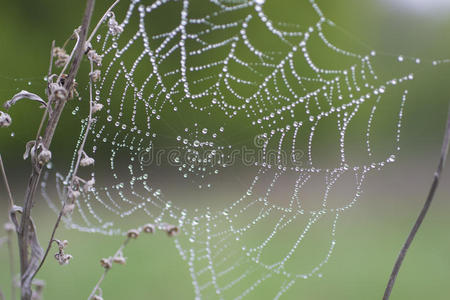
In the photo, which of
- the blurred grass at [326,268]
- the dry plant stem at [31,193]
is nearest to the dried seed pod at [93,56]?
the dry plant stem at [31,193]

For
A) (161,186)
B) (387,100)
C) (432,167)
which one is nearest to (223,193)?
(161,186)

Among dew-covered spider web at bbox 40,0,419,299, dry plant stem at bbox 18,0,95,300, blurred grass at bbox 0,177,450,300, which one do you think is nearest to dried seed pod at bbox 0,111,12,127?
dry plant stem at bbox 18,0,95,300

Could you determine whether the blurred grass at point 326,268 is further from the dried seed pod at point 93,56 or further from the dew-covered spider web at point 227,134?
the dried seed pod at point 93,56

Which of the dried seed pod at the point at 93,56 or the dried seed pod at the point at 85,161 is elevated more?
the dried seed pod at the point at 93,56

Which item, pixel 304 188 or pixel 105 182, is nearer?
pixel 105 182

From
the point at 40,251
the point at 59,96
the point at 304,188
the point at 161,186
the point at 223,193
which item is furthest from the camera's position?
the point at 304,188

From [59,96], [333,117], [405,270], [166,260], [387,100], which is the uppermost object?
[387,100]

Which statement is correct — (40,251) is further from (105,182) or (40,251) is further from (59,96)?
(105,182)
